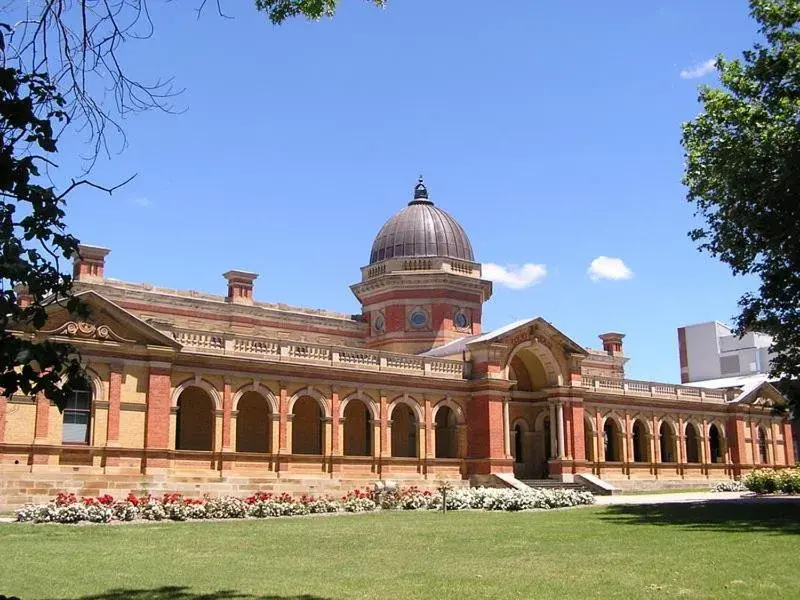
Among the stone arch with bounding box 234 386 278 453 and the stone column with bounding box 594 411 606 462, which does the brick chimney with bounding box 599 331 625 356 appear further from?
the stone arch with bounding box 234 386 278 453

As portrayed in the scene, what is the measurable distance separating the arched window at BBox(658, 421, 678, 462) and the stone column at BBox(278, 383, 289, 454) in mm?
25173

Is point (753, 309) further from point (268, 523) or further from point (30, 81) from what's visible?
point (30, 81)

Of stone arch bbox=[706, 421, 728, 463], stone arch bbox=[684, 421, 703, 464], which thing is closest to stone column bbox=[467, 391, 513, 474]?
stone arch bbox=[684, 421, 703, 464]

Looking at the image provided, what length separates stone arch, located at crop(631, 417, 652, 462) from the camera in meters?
48.2

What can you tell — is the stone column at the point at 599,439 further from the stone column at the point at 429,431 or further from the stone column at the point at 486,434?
the stone column at the point at 429,431

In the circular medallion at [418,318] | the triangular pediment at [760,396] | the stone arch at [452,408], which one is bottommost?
the stone arch at [452,408]

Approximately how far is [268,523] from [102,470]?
7949 mm

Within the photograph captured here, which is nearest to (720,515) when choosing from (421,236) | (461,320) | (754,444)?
(461,320)

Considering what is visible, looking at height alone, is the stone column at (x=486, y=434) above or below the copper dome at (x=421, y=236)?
below

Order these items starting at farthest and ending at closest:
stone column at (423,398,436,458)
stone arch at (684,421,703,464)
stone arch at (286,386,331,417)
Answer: stone arch at (684,421,703,464)
stone column at (423,398,436,458)
stone arch at (286,386,331,417)

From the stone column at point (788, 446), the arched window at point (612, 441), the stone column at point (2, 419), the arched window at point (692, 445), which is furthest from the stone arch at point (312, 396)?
the stone column at point (788, 446)

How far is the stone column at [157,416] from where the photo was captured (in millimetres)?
30141

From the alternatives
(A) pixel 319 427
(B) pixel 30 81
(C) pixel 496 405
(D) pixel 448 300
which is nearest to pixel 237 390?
(A) pixel 319 427

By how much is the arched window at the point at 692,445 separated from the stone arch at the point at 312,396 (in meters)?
26.4
